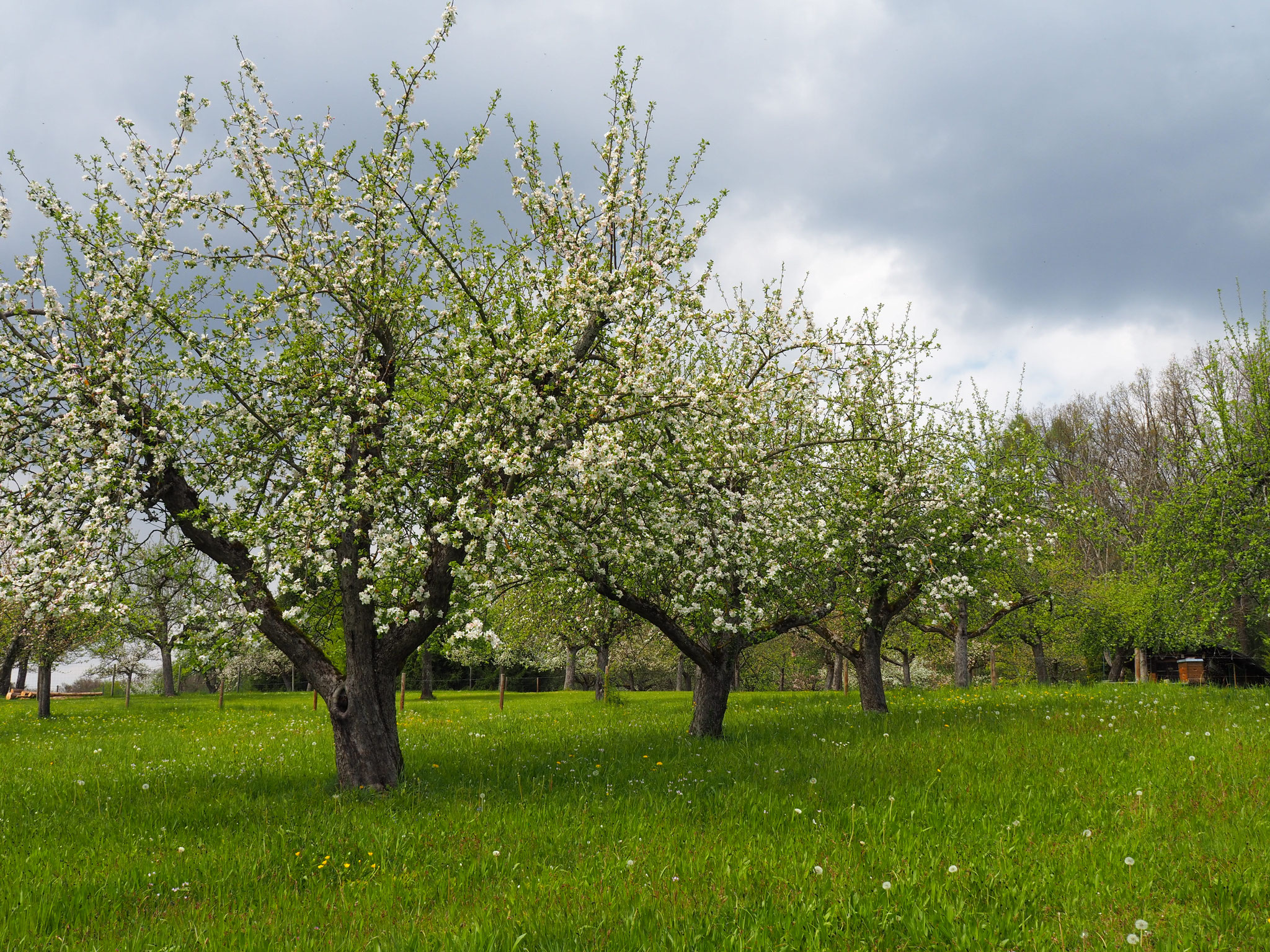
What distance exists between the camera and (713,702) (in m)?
15.2

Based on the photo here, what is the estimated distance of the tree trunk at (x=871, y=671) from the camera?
20.2m

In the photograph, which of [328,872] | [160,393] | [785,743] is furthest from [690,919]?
[160,393]

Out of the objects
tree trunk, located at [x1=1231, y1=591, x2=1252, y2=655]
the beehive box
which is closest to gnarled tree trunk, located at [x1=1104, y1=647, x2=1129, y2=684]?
the beehive box

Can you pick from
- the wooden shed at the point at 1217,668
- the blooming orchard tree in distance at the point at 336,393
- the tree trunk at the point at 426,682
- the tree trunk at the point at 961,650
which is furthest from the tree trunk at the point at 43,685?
the wooden shed at the point at 1217,668

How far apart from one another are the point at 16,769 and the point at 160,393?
378 inches

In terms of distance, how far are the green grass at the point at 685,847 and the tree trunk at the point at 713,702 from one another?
1180mm

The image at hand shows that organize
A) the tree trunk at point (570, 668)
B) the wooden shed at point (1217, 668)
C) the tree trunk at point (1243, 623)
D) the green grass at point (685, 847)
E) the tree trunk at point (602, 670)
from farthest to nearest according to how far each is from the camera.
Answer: the tree trunk at point (570, 668), the tree trunk at point (602, 670), the wooden shed at point (1217, 668), the tree trunk at point (1243, 623), the green grass at point (685, 847)

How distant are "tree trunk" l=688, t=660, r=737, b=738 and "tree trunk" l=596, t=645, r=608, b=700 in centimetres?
2271

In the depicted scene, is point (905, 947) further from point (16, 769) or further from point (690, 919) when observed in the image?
point (16, 769)

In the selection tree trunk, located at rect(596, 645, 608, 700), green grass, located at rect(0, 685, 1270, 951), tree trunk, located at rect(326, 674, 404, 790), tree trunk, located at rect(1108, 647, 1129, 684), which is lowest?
tree trunk, located at rect(1108, 647, 1129, 684)

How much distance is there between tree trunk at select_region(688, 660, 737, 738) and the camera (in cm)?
1520

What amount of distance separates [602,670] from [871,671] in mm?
22965

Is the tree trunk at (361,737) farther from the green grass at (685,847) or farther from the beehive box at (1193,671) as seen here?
the beehive box at (1193,671)

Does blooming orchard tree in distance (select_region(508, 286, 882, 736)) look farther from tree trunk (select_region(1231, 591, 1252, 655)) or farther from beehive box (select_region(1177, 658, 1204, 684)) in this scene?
beehive box (select_region(1177, 658, 1204, 684))
